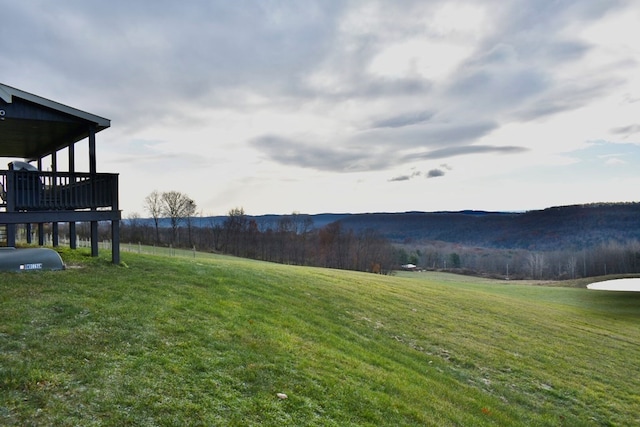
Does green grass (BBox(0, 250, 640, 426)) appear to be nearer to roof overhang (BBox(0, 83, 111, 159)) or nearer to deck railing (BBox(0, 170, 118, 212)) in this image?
deck railing (BBox(0, 170, 118, 212))

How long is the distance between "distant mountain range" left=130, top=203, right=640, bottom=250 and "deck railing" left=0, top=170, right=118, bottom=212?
71868 millimetres

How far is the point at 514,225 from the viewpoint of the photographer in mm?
145750

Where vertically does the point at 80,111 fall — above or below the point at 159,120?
below

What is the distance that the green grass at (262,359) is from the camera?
4.78 m

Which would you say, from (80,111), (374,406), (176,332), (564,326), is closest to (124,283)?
(176,332)

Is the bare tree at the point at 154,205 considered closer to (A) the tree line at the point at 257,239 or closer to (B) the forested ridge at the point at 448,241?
(A) the tree line at the point at 257,239

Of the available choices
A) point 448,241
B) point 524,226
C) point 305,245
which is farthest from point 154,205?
point 524,226

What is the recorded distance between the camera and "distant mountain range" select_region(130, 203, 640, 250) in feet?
379

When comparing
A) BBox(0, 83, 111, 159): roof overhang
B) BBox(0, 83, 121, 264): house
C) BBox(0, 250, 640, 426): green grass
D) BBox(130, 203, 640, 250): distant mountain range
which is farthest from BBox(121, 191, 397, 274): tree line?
BBox(0, 250, 640, 426): green grass

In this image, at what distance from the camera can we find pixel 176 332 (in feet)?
23.0

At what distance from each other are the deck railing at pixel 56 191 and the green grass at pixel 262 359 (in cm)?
191

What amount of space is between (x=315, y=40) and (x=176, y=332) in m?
15.6

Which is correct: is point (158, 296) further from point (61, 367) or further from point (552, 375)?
point (552, 375)

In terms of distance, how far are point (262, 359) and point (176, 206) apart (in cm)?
7793
